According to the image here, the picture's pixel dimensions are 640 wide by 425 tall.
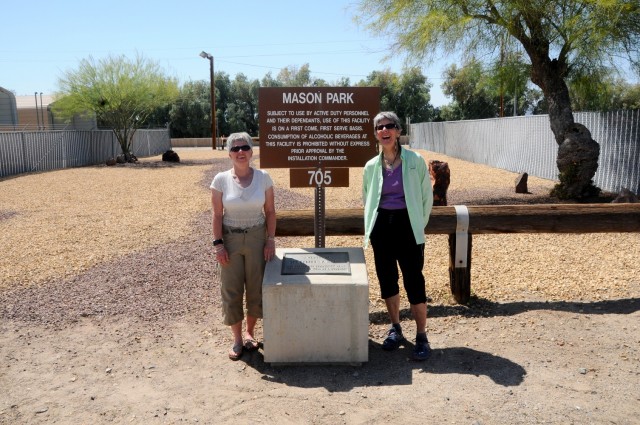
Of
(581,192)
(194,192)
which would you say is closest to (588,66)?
(581,192)

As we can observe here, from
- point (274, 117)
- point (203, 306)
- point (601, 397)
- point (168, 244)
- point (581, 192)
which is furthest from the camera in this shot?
point (581, 192)

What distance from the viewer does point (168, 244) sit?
923cm

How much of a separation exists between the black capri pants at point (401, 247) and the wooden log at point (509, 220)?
113 centimetres

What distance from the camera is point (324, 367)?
4.43 m

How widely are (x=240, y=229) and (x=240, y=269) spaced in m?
0.32

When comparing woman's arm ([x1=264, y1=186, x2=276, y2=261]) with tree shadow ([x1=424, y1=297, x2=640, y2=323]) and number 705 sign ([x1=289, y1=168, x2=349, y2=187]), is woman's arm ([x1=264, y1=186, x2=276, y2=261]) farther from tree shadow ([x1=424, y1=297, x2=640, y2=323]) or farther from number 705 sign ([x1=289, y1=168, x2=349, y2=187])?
tree shadow ([x1=424, y1=297, x2=640, y2=323])

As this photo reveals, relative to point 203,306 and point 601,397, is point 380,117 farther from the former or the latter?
point 203,306

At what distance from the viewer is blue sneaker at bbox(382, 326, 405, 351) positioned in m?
4.67

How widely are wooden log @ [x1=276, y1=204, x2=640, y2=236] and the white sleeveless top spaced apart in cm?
118

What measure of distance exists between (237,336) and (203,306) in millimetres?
1337

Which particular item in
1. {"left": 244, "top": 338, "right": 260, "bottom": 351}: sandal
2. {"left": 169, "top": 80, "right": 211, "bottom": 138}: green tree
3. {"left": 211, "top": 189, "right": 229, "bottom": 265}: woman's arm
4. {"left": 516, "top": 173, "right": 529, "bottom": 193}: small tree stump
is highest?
{"left": 169, "top": 80, "right": 211, "bottom": 138}: green tree

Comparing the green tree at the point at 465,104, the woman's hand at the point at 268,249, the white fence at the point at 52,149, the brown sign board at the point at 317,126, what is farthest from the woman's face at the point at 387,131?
Answer: the green tree at the point at 465,104

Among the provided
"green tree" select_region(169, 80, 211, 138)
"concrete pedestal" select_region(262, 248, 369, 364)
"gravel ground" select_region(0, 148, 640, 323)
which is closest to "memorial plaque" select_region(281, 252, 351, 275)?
"concrete pedestal" select_region(262, 248, 369, 364)

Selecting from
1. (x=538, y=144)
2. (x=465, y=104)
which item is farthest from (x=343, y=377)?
(x=465, y=104)
